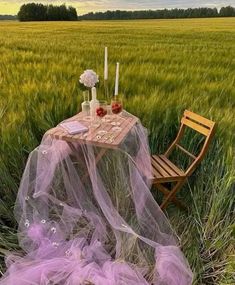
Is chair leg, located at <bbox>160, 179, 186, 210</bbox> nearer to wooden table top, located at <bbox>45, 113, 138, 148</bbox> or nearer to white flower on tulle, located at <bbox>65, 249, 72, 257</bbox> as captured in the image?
wooden table top, located at <bbox>45, 113, 138, 148</bbox>

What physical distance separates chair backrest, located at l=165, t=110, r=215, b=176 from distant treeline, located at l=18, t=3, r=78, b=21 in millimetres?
27934

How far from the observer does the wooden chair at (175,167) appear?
2.68 meters

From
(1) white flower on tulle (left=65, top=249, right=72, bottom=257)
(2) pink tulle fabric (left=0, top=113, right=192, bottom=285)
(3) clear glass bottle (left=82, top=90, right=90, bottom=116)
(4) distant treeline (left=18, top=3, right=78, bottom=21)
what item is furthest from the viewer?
(4) distant treeline (left=18, top=3, right=78, bottom=21)

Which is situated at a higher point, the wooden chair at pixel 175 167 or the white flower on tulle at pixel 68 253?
the wooden chair at pixel 175 167

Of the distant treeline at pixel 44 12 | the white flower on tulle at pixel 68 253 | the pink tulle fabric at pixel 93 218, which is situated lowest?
the distant treeline at pixel 44 12

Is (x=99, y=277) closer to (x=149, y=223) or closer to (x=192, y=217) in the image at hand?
(x=149, y=223)

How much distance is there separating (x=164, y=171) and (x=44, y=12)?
28661mm

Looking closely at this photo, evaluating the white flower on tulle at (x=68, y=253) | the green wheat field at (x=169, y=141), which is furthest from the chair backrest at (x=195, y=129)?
the white flower on tulle at (x=68, y=253)

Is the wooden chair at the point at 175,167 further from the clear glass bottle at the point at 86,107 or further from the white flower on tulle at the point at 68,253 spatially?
the white flower on tulle at the point at 68,253

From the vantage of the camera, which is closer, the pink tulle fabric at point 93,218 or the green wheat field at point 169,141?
the pink tulle fabric at point 93,218

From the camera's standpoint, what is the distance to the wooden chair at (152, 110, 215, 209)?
2684 millimetres

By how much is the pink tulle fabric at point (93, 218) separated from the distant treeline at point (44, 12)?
28260 mm

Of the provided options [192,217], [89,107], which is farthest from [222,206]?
[89,107]

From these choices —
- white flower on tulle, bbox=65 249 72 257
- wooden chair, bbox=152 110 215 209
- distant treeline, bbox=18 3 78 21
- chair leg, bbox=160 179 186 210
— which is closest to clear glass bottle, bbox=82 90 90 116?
wooden chair, bbox=152 110 215 209
